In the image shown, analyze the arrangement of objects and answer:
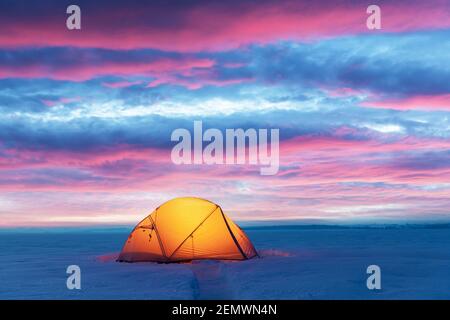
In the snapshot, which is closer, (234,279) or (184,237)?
(234,279)

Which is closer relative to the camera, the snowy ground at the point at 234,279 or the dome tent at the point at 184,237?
the snowy ground at the point at 234,279

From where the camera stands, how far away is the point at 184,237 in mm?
18328

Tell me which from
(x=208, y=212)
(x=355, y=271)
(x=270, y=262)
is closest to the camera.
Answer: (x=355, y=271)

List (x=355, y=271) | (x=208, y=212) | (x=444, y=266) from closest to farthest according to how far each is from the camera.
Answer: (x=355, y=271)
(x=444, y=266)
(x=208, y=212)

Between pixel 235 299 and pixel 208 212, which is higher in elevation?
pixel 208 212

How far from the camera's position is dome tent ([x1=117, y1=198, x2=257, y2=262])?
18203 millimetres

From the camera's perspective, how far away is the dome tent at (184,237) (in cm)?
1820

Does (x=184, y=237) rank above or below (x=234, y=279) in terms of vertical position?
above

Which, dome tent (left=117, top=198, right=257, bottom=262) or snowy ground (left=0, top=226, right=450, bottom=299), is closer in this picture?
snowy ground (left=0, top=226, right=450, bottom=299)
